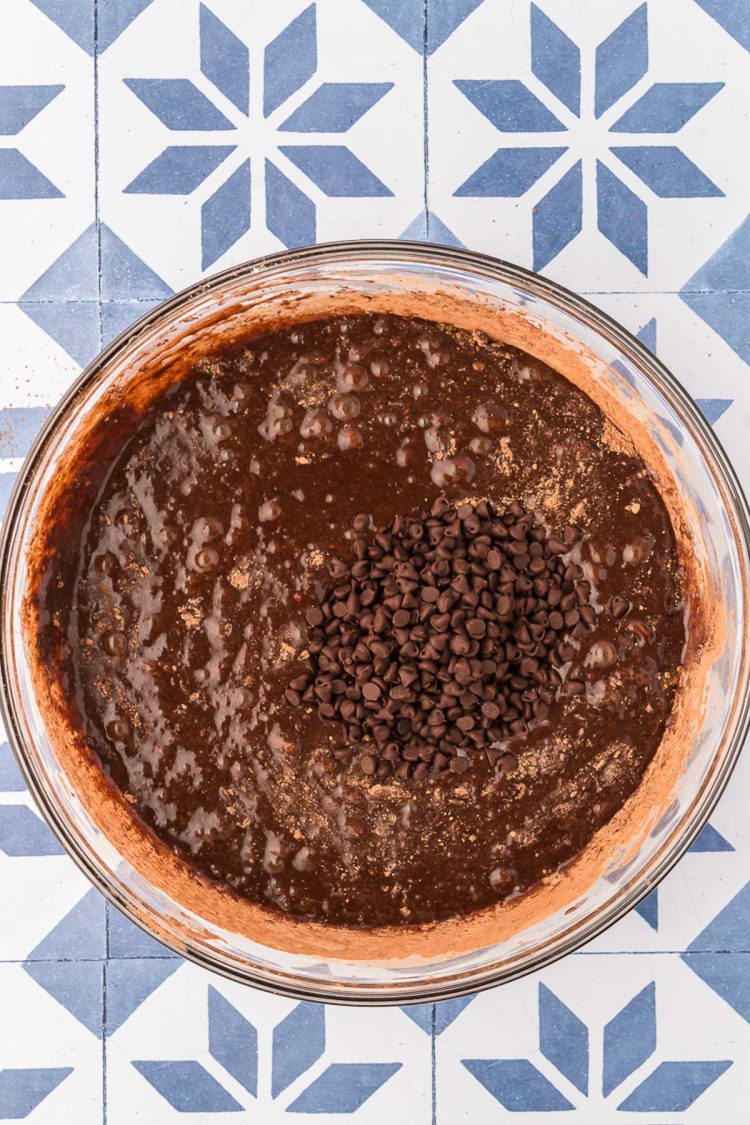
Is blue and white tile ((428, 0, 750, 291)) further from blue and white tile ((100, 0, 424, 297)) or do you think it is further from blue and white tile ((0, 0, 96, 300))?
blue and white tile ((0, 0, 96, 300))

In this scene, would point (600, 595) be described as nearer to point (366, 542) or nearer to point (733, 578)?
point (733, 578)

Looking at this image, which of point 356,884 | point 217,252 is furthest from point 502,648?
point 217,252

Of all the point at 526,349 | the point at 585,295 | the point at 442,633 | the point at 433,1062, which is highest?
the point at 585,295

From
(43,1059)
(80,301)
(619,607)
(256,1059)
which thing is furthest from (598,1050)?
(80,301)

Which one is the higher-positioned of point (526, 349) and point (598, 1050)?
point (526, 349)

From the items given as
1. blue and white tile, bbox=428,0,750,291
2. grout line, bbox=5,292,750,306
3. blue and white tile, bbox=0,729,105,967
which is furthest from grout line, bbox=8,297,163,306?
blue and white tile, bbox=0,729,105,967

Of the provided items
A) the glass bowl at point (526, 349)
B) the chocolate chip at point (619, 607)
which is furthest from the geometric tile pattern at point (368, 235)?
the chocolate chip at point (619, 607)

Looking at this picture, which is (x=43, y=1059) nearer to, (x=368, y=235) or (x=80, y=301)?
(x=80, y=301)

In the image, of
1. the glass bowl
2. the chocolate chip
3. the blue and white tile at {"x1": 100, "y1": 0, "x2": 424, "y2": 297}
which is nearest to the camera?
the glass bowl
